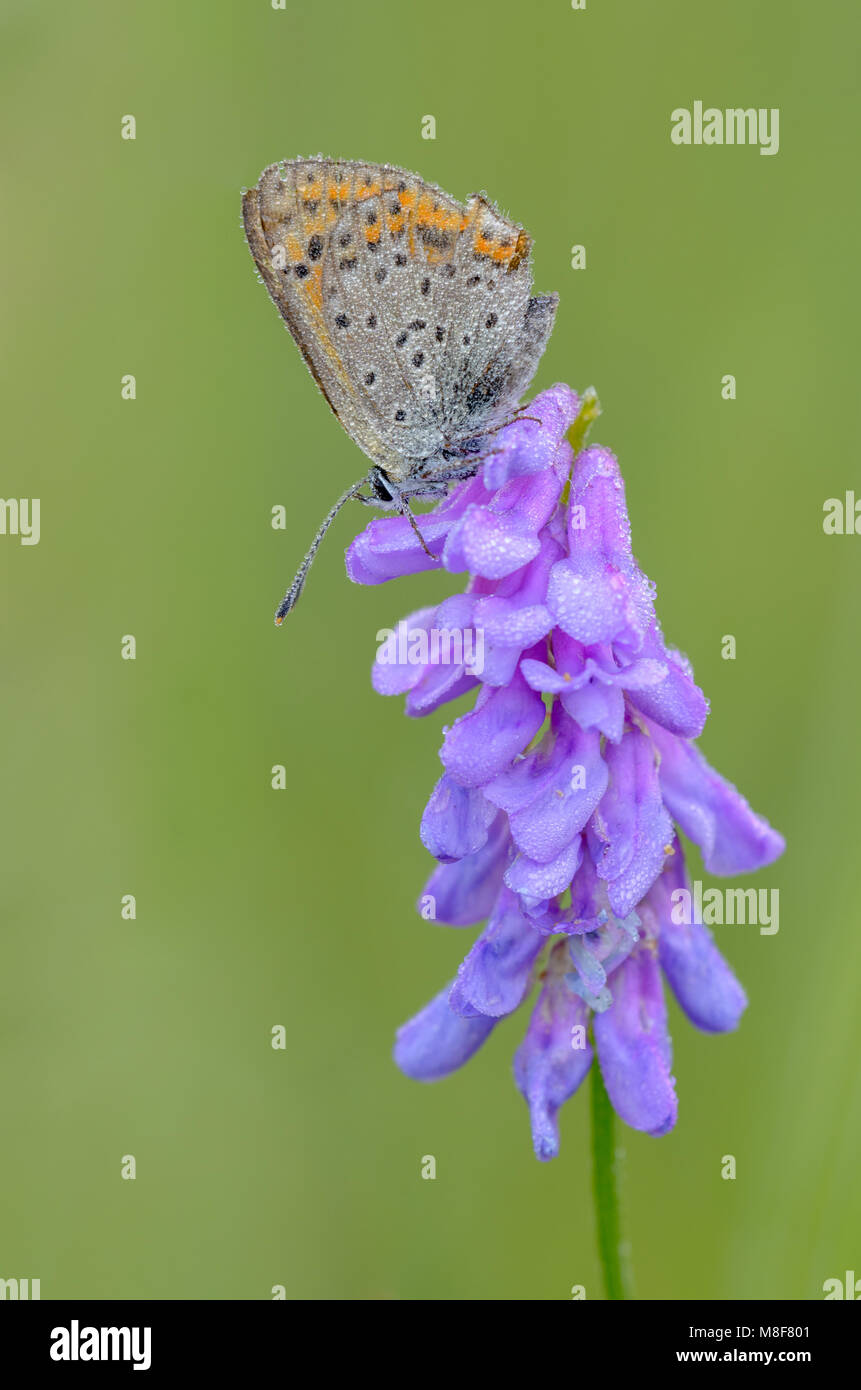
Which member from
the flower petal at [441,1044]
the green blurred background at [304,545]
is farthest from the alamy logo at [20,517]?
the flower petal at [441,1044]

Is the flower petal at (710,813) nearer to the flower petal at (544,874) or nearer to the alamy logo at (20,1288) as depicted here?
the flower petal at (544,874)

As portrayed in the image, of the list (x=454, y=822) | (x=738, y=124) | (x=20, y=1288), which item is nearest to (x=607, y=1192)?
(x=454, y=822)

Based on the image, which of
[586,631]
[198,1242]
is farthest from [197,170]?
[198,1242]

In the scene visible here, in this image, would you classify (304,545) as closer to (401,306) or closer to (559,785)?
(401,306)

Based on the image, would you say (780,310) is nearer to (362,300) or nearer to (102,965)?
(362,300)

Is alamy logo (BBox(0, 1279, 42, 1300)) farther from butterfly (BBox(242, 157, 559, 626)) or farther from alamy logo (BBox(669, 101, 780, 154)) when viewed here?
alamy logo (BBox(669, 101, 780, 154))

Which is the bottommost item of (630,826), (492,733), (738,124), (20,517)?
(630,826)
